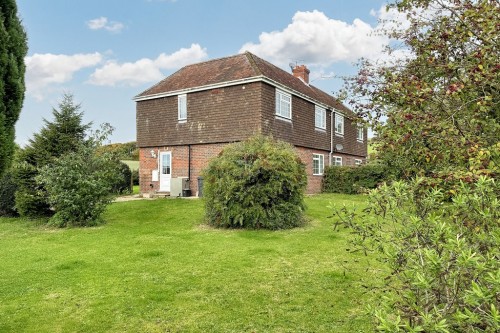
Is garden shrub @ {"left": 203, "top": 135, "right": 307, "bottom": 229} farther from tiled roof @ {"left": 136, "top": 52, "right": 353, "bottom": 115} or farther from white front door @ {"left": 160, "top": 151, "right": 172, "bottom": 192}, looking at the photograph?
white front door @ {"left": 160, "top": 151, "right": 172, "bottom": 192}

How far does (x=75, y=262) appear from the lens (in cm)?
748

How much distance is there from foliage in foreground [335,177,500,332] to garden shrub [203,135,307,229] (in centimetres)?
774

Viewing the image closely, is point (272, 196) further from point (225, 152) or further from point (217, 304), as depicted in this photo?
point (217, 304)

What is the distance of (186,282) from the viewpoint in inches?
239

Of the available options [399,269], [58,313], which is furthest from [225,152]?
[399,269]

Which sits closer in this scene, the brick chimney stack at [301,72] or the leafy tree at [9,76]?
the leafy tree at [9,76]

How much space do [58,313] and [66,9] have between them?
9.07 m

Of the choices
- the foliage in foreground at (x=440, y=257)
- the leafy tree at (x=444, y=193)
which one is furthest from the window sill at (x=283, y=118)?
the foliage in foreground at (x=440, y=257)

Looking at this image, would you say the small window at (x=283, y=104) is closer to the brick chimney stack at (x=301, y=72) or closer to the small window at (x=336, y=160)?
the small window at (x=336, y=160)

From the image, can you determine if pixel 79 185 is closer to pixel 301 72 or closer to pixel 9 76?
pixel 9 76

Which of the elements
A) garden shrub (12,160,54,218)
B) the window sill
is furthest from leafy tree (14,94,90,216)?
the window sill

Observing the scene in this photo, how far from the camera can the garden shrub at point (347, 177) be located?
2110cm

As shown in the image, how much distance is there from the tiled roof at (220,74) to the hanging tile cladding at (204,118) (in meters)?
0.56

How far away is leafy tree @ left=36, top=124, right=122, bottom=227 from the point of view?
12.0 metres
